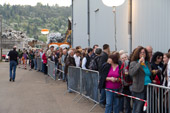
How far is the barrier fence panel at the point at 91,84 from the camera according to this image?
908 cm

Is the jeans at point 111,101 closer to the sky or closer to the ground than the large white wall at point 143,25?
closer to the ground

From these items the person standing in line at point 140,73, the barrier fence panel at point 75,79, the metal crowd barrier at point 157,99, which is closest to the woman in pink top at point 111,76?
the person standing in line at point 140,73

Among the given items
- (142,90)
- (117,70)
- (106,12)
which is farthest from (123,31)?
(142,90)

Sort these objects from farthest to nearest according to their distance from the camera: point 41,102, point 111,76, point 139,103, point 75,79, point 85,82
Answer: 1. point 75,79
2. point 41,102
3. point 85,82
4. point 111,76
5. point 139,103

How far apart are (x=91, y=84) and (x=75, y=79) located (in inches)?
68.3

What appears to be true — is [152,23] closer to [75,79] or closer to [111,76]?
[75,79]

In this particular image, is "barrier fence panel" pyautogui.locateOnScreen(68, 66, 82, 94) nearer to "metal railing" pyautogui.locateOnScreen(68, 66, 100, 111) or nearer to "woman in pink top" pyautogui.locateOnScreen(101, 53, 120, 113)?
"metal railing" pyautogui.locateOnScreen(68, 66, 100, 111)

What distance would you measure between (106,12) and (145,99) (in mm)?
10963

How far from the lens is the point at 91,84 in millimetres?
9383

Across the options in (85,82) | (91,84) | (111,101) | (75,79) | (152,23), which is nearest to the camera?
(111,101)

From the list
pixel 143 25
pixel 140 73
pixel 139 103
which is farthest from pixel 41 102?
pixel 140 73

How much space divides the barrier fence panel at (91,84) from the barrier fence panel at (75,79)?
0.46 m

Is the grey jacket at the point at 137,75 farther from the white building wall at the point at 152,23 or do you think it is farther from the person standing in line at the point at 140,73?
the white building wall at the point at 152,23

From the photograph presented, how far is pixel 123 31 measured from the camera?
13805 millimetres
